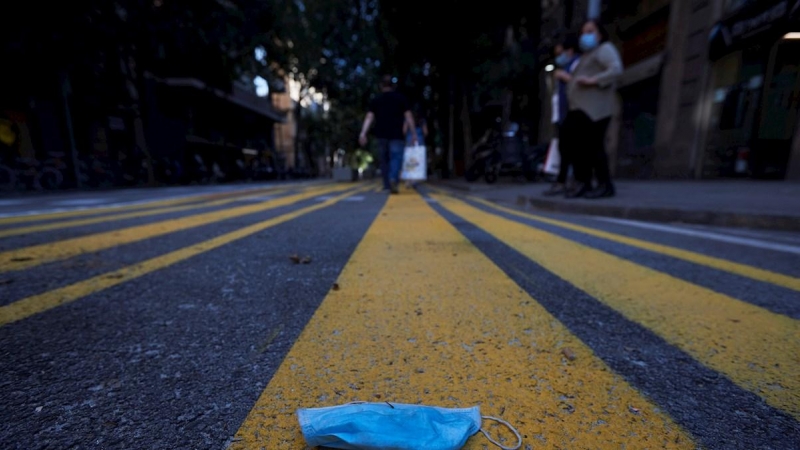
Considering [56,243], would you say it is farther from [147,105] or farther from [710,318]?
[147,105]

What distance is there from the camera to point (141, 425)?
68cm

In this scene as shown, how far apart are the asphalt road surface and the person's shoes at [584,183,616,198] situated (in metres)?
2.60

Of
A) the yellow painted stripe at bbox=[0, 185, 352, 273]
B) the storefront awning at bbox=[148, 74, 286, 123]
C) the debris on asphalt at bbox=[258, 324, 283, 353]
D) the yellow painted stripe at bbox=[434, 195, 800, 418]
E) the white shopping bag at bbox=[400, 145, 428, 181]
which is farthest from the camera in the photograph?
the storefront awning at bbox=[148, 74, 286, 123]

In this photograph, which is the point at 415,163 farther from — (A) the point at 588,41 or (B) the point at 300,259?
(B) the point at 300,259

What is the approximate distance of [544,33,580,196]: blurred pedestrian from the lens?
4543 millimetres

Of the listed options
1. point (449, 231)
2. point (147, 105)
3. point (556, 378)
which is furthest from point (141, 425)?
point (147, 105)

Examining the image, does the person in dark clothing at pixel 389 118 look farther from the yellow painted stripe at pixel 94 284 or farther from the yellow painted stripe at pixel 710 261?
the yellow painted stripe at pixel 94 284

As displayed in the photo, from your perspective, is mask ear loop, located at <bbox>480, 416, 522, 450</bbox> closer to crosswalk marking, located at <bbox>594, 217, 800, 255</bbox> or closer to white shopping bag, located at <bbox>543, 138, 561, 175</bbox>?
crosswalk marking, located at <bbox>594, 217, 800, 255</bbox>

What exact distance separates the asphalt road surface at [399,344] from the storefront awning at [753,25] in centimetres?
804

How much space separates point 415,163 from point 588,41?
179 inches

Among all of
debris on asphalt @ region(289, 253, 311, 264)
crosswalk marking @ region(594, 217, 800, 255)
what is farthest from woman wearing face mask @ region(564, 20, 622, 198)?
debris on asphalt @ region(289, 253, 311, 264)

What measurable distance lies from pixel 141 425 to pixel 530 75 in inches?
510

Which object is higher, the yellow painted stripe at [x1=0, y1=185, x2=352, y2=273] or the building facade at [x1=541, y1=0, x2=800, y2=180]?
the building facade at [x1=541, y1=0, x2=800, y2=180]

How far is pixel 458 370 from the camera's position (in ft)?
2.81
